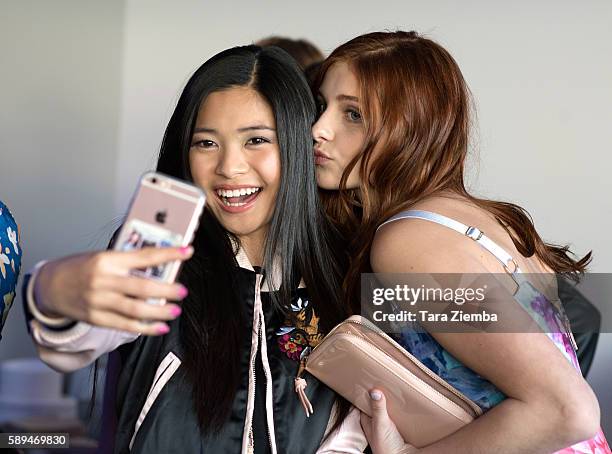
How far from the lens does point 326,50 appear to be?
143 inches

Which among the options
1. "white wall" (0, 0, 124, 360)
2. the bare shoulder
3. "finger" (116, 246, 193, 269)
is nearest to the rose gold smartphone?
"finger" (116, 246, 193, 269)

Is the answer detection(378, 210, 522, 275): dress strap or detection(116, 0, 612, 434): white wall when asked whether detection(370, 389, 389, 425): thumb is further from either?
detection(116, 0, 612, 434): white wall

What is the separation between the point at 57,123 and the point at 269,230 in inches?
72.1

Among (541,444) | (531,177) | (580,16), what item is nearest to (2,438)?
(541,444)

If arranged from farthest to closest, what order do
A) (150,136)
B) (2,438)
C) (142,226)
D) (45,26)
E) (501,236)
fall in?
(150,136) < (45,26) < (2,438) < (501,236) < (142,226)

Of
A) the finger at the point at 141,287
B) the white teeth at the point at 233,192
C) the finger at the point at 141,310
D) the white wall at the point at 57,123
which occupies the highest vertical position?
the finger at the point at 141,287

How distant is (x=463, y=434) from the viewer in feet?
5.04

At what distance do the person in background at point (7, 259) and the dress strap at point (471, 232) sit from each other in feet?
2.11

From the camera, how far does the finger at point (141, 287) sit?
1.08 m

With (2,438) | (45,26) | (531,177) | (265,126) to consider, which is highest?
(265,126)

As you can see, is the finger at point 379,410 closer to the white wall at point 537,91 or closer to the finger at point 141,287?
the finger at point 141,287

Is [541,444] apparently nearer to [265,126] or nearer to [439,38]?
[265,126]

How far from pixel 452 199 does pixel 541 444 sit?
0.46 meters

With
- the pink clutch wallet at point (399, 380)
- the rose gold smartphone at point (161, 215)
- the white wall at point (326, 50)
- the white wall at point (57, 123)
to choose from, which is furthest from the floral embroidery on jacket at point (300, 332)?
the white wall at point (326, 50)
